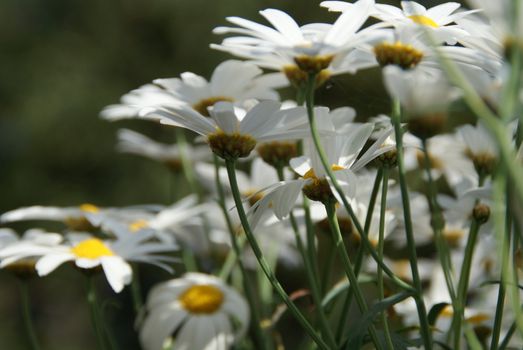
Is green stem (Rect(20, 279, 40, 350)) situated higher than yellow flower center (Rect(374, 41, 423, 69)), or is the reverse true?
yellow flower center (Rect(374, 41, 423, 69))

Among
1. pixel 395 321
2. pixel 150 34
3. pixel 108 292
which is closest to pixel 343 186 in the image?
pixel 395 321

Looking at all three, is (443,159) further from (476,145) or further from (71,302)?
(71,302)

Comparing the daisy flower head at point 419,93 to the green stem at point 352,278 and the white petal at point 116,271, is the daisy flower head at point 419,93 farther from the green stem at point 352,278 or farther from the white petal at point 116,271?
the white petal at point 116,271

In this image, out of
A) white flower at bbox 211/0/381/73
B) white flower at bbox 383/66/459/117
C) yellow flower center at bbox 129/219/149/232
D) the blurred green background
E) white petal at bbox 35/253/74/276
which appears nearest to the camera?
white flower at bbox 383/66/459/117

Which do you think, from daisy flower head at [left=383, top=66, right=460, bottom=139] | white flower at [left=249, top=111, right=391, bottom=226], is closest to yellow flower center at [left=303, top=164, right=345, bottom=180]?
white flower at [left=249, top=111, right=391, bottom=226]

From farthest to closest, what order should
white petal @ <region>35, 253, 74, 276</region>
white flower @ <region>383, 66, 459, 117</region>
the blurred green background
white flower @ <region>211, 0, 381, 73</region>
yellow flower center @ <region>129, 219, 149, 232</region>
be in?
the blurred green background
yellow flower center @ <region>129, 219, 149, 232</region>
white petal @ <region>35, 253, 74, 276</region>
white flower @ <region>211, 0, 381, 73</region>
white flower @ <region>383, 66, 459, 117</region>

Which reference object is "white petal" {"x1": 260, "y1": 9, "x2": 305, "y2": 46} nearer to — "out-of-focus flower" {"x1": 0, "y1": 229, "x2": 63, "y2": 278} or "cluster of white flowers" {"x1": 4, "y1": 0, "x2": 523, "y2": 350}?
"cluster of white flowers" {"x1": 4, "y1": 0, "x2": 523, "y2": 350}

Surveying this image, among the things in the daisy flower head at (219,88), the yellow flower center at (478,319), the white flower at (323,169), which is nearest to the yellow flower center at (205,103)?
the daisy flower head at (219,88)

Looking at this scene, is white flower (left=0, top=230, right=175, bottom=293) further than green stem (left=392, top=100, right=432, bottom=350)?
Yes

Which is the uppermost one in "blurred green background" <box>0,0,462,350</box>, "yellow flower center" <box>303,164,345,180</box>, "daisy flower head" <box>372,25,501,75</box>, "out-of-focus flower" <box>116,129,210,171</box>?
"daisy flower head" <box>372,25,501,75</box>
